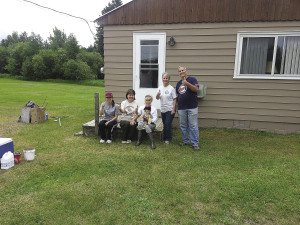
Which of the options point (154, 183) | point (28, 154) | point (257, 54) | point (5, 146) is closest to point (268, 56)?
point (257, 54)

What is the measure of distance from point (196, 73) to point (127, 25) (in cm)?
218

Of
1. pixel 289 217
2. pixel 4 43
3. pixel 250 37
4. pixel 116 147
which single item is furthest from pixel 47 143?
pixel 4 43

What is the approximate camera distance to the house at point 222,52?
266 inches

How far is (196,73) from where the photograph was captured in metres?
7.31

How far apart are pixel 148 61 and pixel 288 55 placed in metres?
3.40

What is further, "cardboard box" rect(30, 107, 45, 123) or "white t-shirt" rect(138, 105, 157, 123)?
"cardboard box" rect(30, 107, 45, 123)

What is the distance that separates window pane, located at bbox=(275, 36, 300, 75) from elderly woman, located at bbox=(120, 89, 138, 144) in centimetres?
363

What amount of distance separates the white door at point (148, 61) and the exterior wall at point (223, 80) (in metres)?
0.14

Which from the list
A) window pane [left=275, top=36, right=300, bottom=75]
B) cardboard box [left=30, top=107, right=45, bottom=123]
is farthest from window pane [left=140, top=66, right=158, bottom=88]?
cardboard box [left=30, top=107, right=45, bottom=123]

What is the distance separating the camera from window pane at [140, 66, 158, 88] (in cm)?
756

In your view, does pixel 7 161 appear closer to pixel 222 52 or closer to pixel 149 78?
pixel 149 78

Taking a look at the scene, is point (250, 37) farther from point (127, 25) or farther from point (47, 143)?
point (47, 143)

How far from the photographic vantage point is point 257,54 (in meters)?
6.95

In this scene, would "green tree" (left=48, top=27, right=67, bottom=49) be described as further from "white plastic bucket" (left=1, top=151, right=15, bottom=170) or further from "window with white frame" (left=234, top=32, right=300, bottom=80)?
"white plastic bucket" (left=1, top=151, right=15, bottom=170)
